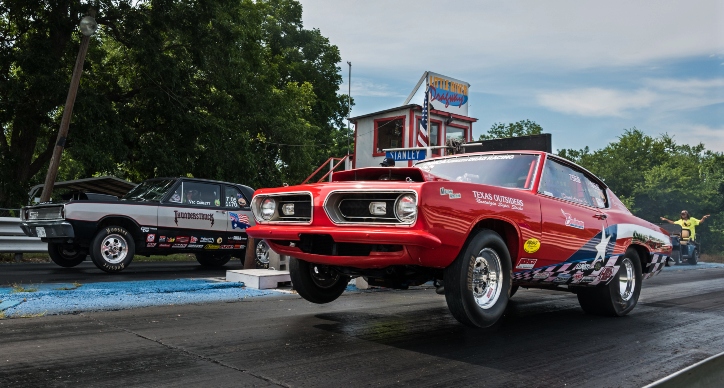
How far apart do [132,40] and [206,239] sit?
10.4 meters

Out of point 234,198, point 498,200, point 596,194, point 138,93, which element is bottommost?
point 498,200

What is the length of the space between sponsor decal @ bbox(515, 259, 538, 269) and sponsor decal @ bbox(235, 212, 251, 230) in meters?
7.34

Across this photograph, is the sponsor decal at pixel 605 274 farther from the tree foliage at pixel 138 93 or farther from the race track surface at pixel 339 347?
the tree foliage at pixel 138 93

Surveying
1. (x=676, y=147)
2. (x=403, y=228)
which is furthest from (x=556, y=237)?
(x=676, y=147)

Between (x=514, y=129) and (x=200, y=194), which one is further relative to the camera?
(x=514, y=129)

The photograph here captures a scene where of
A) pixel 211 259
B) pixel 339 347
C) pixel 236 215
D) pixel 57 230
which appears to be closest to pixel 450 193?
pixel 339 347

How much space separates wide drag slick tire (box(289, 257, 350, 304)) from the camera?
534cm

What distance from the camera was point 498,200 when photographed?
15.2 ft

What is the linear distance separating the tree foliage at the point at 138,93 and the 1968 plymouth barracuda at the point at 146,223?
695cm

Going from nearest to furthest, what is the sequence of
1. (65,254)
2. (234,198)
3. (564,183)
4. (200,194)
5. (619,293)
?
(564,183) < (619,293) < (65,254) < (200,194) < (234,198)

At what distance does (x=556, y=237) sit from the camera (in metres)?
5.27

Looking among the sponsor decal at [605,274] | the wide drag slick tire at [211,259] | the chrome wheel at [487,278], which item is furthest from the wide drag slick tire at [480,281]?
the wide drag slick tire at [211,259]

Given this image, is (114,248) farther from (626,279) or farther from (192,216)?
(626,279)

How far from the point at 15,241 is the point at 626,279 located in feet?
39.8
